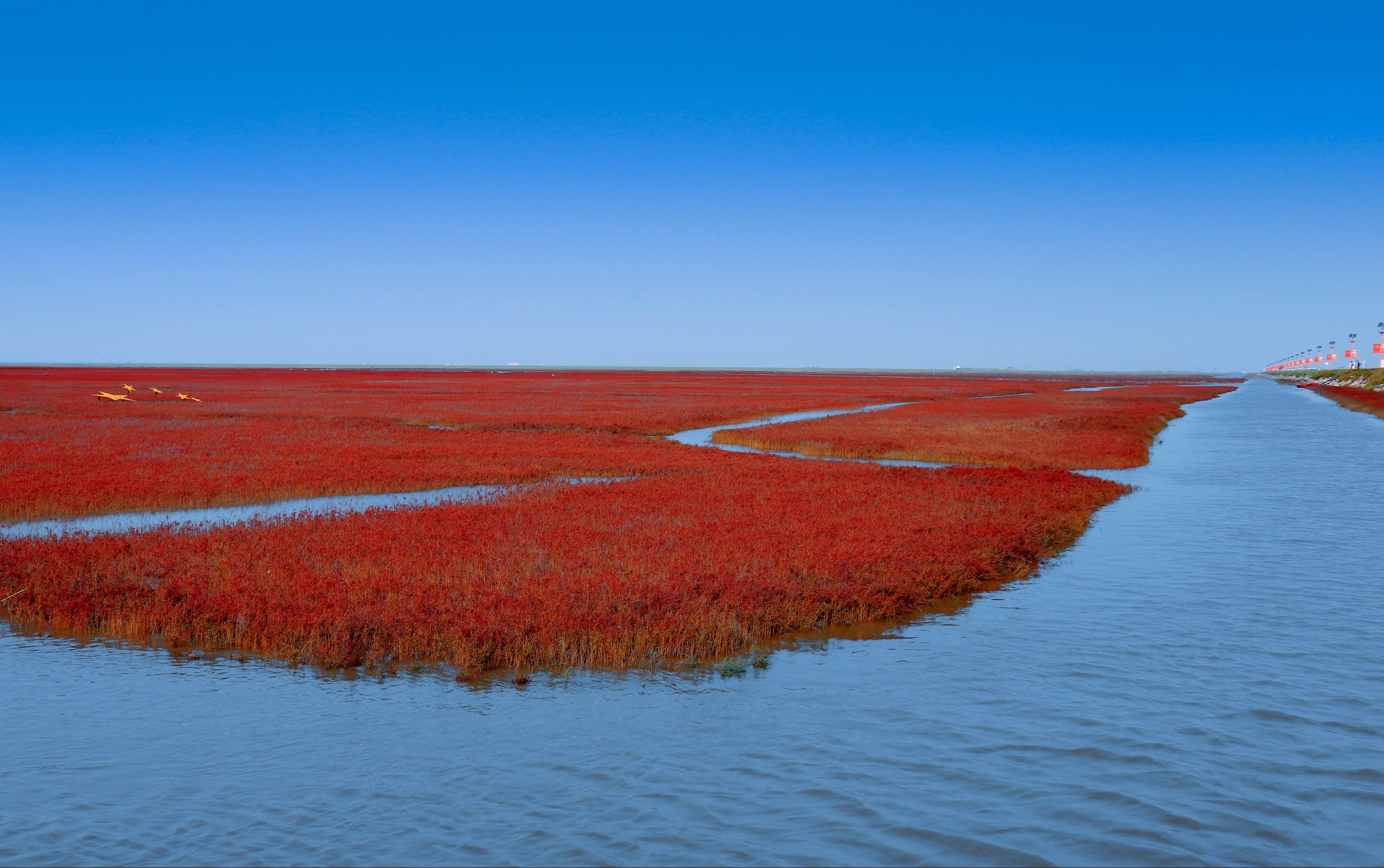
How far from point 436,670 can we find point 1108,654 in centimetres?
893

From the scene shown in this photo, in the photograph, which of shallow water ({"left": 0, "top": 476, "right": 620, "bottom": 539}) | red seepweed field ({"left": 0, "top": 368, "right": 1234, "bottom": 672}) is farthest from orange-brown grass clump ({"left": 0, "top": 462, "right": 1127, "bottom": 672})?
shallow water ({"left": 0, "top": 476, "right": 620, "bottom": 539})

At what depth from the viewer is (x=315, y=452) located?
3634 cm

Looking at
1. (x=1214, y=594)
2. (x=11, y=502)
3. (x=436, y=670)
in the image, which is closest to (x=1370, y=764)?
(x=1214, y=594)

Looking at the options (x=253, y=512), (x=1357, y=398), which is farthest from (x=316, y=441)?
(x=1357, y=398)

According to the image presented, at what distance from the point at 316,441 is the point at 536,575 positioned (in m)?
29.4

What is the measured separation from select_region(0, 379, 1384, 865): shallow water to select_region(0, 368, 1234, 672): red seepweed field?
0.96m

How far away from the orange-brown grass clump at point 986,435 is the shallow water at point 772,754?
2450cm

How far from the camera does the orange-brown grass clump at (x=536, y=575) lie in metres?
12.5

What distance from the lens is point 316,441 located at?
4103 cm

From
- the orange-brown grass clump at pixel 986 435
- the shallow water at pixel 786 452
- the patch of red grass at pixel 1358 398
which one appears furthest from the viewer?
the patch of red grass at pixel 1358 398

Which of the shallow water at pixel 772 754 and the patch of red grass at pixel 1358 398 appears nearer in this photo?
the shallow water at pixel 772 754

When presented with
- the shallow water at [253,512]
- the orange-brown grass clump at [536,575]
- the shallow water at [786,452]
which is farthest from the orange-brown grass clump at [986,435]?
the shallow water at [253,512]

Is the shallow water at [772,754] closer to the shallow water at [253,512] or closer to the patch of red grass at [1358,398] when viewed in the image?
the shallow water at [253,512]

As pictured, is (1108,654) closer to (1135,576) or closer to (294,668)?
(1135,576)
